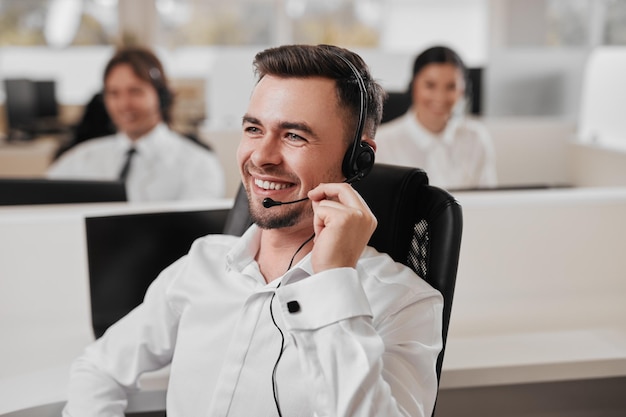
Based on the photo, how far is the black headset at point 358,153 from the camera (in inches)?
45.7

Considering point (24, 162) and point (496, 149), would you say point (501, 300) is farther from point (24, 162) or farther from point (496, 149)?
point (24, 162)

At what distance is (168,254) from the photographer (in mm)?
1562

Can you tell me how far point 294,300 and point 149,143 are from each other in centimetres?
249

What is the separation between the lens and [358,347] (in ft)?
3.24

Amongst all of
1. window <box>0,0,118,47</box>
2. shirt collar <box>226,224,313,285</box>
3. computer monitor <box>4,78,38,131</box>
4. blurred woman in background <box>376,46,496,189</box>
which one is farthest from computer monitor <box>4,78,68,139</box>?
shirt collar <box>226,224,313,285</box>

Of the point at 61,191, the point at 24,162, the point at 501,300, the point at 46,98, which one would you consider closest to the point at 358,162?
the point at 501,300

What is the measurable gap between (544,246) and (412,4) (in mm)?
7209

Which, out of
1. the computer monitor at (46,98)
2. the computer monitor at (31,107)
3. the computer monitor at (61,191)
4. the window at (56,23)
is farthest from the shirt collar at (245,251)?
the window at (56,23)

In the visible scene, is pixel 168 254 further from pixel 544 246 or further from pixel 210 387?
pixel 544 246

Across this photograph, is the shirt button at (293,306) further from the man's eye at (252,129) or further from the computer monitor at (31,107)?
the computer monitor at (31,107)

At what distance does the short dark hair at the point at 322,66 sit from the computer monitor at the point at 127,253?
1.61 feet

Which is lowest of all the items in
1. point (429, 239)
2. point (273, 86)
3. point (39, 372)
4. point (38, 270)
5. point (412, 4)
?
point (39, 372)

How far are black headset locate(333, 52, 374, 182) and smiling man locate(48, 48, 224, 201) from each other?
2165 millimetres

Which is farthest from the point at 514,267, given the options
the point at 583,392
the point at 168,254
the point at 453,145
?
the point at 453,145
